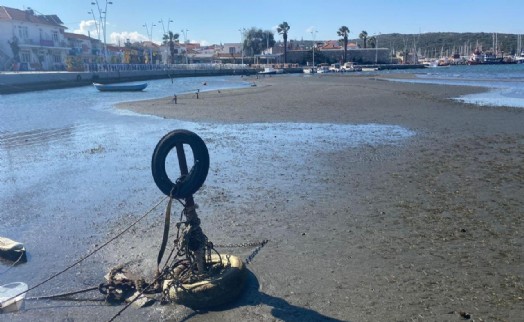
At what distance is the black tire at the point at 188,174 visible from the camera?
6.11 m

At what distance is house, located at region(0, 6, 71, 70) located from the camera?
82.7 metres

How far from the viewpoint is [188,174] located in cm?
620

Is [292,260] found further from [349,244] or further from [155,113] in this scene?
[155,113]

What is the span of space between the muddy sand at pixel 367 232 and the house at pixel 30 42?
8241 cm

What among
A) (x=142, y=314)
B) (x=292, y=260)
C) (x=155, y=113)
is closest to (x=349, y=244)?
(x=292, y=260)

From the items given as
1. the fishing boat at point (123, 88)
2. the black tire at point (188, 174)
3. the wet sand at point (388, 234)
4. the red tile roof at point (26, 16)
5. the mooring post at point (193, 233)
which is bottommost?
the wet sand at point (388, 234)

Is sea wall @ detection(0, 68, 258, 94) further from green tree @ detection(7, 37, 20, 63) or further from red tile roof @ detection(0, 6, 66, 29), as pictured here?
red tile roof @ detection(0, 6, 66, 29)

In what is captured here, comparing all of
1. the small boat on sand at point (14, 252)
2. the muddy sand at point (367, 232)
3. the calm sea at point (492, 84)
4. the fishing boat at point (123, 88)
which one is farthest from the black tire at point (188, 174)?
the fishing boat at point (123, 88)

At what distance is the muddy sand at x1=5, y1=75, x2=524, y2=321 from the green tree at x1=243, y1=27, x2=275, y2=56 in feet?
513

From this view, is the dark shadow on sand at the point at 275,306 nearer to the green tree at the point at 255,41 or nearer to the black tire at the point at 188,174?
the black tire at the point at 188,174

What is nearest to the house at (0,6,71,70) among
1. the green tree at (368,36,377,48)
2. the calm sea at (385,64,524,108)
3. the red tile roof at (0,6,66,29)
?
the red tile roof at (0,6,66,29)

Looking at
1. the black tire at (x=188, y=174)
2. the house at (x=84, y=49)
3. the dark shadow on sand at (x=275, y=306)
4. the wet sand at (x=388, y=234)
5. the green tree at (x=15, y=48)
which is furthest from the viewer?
the house at (x=84, y=49)

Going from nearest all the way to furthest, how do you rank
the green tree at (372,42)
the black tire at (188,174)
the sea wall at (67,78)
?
the black tire at (188,174), the sea wall at (67,78), the green tree at (372,42)

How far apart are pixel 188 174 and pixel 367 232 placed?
12.3 ft
